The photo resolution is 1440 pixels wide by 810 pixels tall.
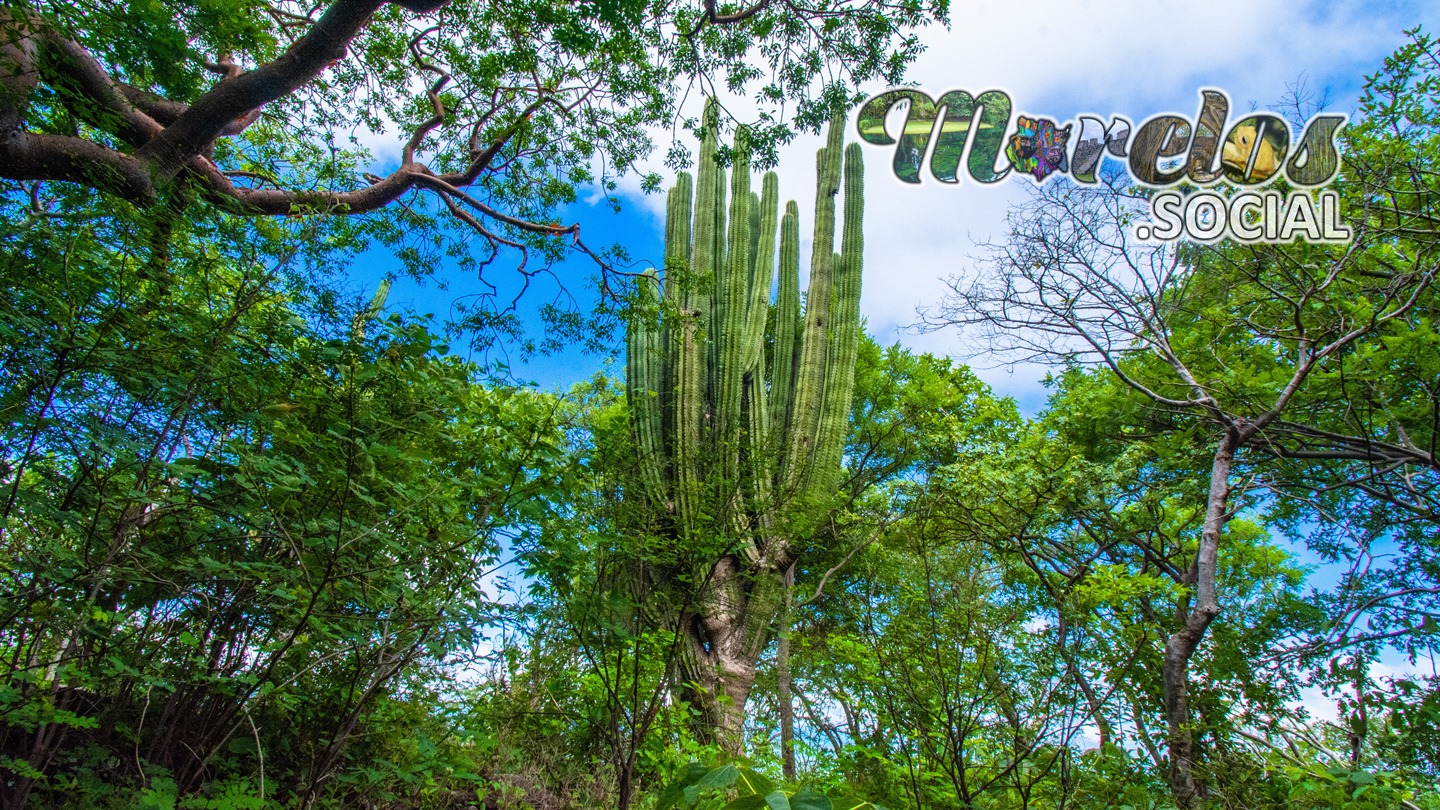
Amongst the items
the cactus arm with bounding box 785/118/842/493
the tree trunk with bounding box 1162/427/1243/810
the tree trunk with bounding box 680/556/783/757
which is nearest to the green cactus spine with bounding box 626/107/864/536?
the cactus arm with bounding box 785/118/842/493

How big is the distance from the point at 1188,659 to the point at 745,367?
602 cm

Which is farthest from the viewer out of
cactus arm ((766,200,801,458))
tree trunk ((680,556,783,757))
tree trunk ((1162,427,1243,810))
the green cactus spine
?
cactus arm ((766,200,801,458))

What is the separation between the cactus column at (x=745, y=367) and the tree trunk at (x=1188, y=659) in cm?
265

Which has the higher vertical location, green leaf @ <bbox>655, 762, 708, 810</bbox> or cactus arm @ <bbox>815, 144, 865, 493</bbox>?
cactus arm @ <bbox>815, 144, 865, 493</bbox>

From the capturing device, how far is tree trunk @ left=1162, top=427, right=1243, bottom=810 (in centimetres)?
357

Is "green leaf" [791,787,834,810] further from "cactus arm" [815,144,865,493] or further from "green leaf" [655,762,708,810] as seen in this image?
"cactus arm" [815,144,865,493]

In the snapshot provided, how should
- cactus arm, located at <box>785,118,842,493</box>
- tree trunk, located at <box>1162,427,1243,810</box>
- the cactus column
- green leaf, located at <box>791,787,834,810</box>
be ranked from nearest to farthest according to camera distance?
green leaf, located at <box>791,787,834,810</box>
tree trunk, located at <box>1162,427,1243,810</box>
the cactus column
cactus arm, located at <box>785,118,842,493</box>

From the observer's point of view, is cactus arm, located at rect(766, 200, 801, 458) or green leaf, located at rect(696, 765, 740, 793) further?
cactus arm, located at rect(766, 200, 801, 458)

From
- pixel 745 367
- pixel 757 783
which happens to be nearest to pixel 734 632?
pixel 745 367

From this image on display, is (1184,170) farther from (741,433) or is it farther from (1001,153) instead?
(741,433)

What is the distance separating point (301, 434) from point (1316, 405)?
7056 millimetres

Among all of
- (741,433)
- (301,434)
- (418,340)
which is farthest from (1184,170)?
(301,434)

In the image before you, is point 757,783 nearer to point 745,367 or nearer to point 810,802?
point 810,802

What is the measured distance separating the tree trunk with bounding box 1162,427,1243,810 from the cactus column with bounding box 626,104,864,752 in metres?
2.65
